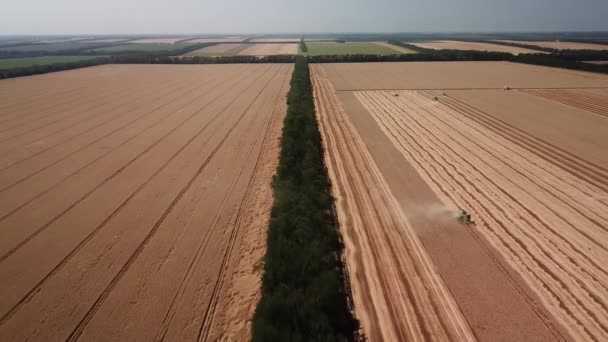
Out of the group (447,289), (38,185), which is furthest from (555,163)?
(38,185)

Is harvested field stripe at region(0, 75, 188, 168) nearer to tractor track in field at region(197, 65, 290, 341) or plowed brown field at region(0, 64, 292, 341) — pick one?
plowed brown field at region(0, 64, 292, 341)

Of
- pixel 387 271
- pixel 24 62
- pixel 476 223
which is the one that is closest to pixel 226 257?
pixel 387 271

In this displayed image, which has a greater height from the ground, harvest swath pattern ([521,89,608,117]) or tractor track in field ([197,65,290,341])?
harvest swath pattern ([521,89,608,117])

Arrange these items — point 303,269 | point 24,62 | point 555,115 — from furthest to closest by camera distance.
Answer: point 24,62 → point 555,115 → point 303,269

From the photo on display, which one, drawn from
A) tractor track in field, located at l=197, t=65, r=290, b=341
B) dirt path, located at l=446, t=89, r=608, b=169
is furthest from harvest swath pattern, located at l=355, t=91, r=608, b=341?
tractor track in field, located at l=197, t=65, r=290, b=341

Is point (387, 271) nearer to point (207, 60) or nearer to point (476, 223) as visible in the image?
point (476, 223)

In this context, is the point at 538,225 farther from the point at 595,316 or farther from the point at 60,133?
the point at 60,133
